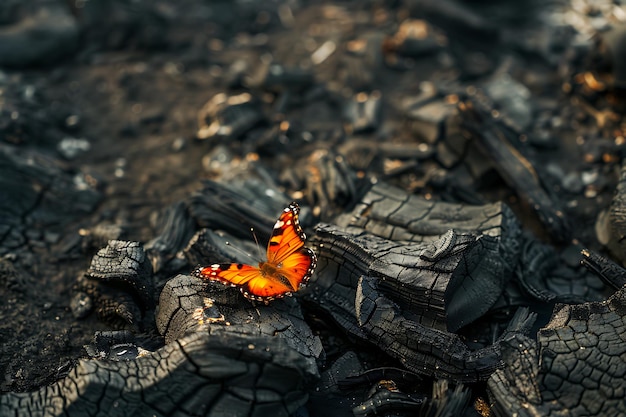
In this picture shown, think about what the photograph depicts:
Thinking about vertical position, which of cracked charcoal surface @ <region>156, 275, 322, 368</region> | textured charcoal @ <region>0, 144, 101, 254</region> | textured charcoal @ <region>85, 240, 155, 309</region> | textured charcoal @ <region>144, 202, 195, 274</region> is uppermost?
cracked charcoal surface @ <region>156, 275, 322, 368</region>

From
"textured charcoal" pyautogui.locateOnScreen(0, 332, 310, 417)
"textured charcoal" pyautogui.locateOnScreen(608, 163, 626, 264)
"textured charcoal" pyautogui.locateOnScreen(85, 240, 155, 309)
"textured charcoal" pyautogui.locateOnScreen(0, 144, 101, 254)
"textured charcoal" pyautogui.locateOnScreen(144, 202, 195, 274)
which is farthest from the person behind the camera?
"textured charcoal" pyautogui.locateOnScreen(0, 144, 101, 254)

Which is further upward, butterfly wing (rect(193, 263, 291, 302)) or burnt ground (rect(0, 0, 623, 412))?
butterfly wing (rect(193, 263, 291, 302))

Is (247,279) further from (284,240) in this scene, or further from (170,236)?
(170,236)

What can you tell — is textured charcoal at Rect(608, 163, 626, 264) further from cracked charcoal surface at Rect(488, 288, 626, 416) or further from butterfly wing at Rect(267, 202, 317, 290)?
butterfly wing at Rect(267, 202, 317, 290)

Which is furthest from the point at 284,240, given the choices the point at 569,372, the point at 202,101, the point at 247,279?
the point at 202,101

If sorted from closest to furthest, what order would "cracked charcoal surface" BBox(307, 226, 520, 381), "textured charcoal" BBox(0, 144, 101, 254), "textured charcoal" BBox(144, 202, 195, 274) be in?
"cracked charcoal surface" BBox(307, 226, 520, 381), "textured charcoal" BBox(144, 202, 195, 274), "textured charcoal" BBox(0, 144, 101, 254)

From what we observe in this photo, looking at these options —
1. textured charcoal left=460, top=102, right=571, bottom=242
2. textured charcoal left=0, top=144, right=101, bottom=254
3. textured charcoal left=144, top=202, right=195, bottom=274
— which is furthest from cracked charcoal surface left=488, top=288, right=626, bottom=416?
textured charcoal left=0, top=144, right=101, bottom=254

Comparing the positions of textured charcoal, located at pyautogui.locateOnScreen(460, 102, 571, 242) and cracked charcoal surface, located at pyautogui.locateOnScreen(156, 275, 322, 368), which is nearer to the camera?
cracked charcoal surface, located at pyautogui.locateOnScreen(156, 275, 322, 368)

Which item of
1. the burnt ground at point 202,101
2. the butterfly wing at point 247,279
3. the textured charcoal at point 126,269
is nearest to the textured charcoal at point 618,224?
the burnt ground at point 202,101
